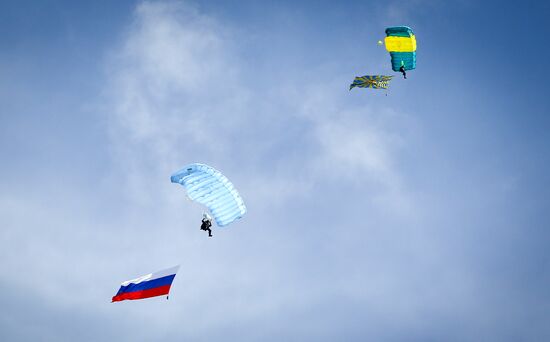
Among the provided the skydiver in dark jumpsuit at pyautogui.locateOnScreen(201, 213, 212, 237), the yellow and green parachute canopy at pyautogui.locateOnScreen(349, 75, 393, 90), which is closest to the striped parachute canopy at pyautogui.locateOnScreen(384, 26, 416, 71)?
the yellow and green parachute canopy at pyautogui.locateOnScreen(349, 75, 393, 90)

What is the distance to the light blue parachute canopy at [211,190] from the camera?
30391mm

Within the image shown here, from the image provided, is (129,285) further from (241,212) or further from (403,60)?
(403,60)

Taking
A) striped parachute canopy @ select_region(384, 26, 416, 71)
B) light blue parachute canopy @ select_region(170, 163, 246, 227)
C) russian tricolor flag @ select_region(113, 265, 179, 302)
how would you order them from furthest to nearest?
striped parachute canopy @ select_region(384, 26, 416, 71), russian tricolor flag @ select_region(113, 265, 179, 302), light blue parachute canopy @ select_region(170, 163, 246, 227)

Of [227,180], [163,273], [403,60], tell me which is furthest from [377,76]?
[163,273]

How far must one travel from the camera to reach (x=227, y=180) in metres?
30.9

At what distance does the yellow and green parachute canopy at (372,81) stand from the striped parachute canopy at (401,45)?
152cm

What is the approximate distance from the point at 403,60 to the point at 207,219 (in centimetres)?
1916

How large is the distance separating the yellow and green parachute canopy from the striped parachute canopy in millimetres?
1524

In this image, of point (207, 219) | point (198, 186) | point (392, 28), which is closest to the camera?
point (198, 186)

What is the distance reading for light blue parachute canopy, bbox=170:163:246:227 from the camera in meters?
30.4

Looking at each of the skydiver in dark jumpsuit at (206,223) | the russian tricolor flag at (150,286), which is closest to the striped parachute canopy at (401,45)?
the skydiver in dark jumpsuit at (206,223)

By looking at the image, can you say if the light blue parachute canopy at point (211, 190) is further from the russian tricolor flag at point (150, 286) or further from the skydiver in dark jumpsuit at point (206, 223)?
the russian tricolor flag at point (150, 286)

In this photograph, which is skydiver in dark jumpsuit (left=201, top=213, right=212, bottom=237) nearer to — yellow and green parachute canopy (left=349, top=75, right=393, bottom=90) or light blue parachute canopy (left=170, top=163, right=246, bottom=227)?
light blue parachute canopy (left=170, top=163, right=246, bottom=227)

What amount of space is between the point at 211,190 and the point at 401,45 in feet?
60.9
